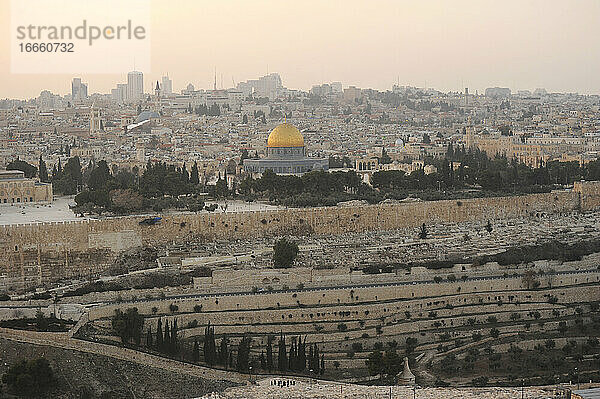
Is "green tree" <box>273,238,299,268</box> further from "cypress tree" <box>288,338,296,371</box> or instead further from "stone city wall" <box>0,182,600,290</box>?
"cypress tree" <box>288,338,296,371</box>

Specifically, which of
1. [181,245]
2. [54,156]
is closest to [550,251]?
[181,245]

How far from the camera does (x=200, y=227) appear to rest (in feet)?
96.5

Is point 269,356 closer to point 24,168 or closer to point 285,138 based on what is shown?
point 24,168

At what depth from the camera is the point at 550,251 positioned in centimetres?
2820

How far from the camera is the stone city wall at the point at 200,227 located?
1041 inches

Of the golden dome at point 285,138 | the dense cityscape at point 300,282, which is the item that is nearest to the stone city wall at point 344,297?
the dense cityscape at point 300,282

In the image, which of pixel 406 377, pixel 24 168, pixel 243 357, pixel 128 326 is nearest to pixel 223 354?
pixel 243 357

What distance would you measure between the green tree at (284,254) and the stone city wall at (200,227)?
3443mm

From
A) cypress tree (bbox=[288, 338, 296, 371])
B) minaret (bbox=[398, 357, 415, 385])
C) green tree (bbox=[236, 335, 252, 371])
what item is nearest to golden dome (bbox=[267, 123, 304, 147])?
green tree (bbox=[236, 335, 252, 371])

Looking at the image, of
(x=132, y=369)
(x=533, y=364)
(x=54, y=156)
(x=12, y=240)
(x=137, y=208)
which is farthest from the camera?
(x=54, y=156)

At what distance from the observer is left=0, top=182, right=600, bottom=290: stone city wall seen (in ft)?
86.7

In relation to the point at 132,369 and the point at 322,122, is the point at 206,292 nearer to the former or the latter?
the point at 132,369

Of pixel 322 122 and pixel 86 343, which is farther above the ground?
pixel 322 122

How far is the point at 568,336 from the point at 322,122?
5961cm
